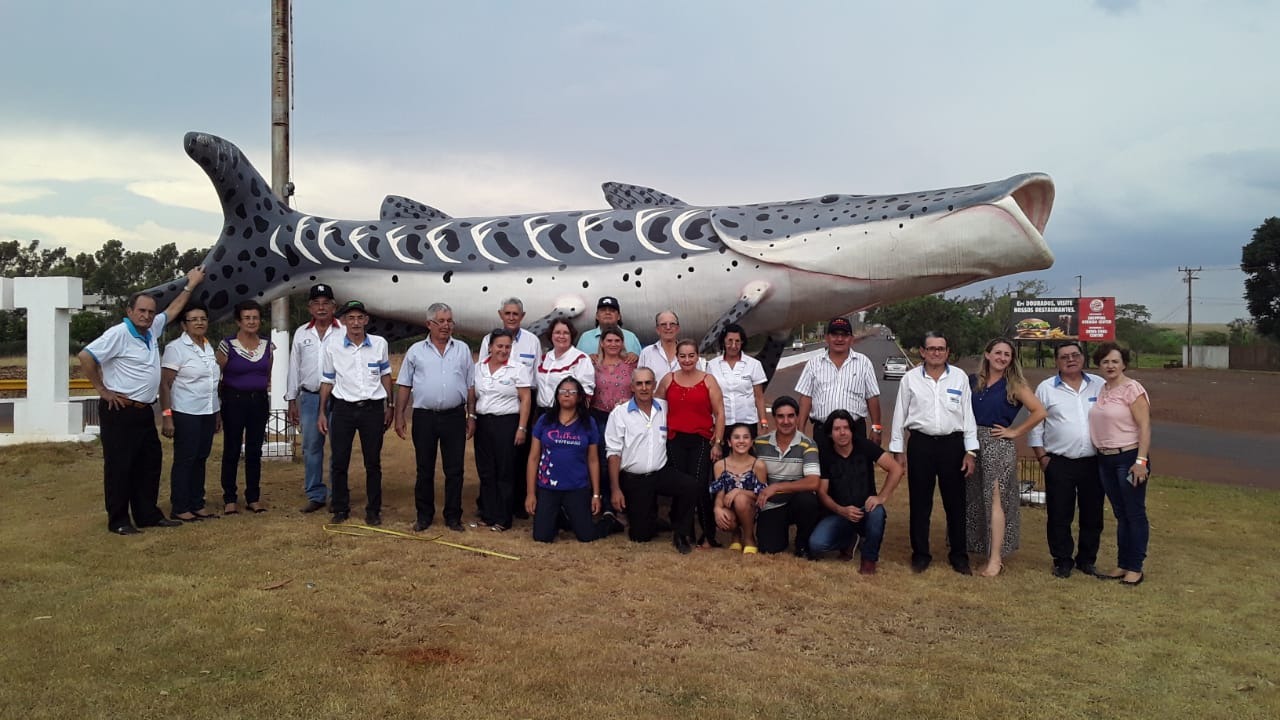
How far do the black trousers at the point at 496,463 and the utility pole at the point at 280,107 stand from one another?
4533 millimetres

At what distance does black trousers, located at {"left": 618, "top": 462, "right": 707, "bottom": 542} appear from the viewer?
5.25 m

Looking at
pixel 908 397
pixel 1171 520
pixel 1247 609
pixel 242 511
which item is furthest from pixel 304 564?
pixel 1171 520

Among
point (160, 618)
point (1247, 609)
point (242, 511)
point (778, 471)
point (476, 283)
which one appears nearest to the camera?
point (160, 618)

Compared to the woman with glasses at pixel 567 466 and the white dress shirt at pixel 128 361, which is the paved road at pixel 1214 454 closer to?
the woman with glasses at pixel 567 466

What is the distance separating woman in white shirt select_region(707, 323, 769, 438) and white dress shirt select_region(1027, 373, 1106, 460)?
5.40 ft

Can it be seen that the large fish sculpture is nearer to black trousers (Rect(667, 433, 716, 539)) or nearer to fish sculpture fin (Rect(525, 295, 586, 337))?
fish sculpture fin (Rect(525, 295, 586, 337))

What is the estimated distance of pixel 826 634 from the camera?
3.78m

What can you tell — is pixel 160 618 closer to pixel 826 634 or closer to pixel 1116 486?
pixel 826 634

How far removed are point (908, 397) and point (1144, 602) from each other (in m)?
1.62

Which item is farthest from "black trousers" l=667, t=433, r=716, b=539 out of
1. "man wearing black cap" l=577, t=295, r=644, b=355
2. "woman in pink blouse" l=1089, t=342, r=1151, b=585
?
"woman in pink blouse" l=1089, t=342, r=1151, b=585

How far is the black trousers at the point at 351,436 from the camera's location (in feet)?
18.0

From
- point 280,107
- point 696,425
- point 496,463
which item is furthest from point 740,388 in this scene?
point 280,107

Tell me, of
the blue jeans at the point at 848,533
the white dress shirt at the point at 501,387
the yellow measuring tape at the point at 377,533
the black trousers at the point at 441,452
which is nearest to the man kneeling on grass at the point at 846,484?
the blue jeans at the point at 848,533

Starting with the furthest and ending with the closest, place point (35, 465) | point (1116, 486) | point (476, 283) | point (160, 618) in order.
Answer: point (35, 465)
point (476, 283)
point (1116, 486)
point (160, 618)
